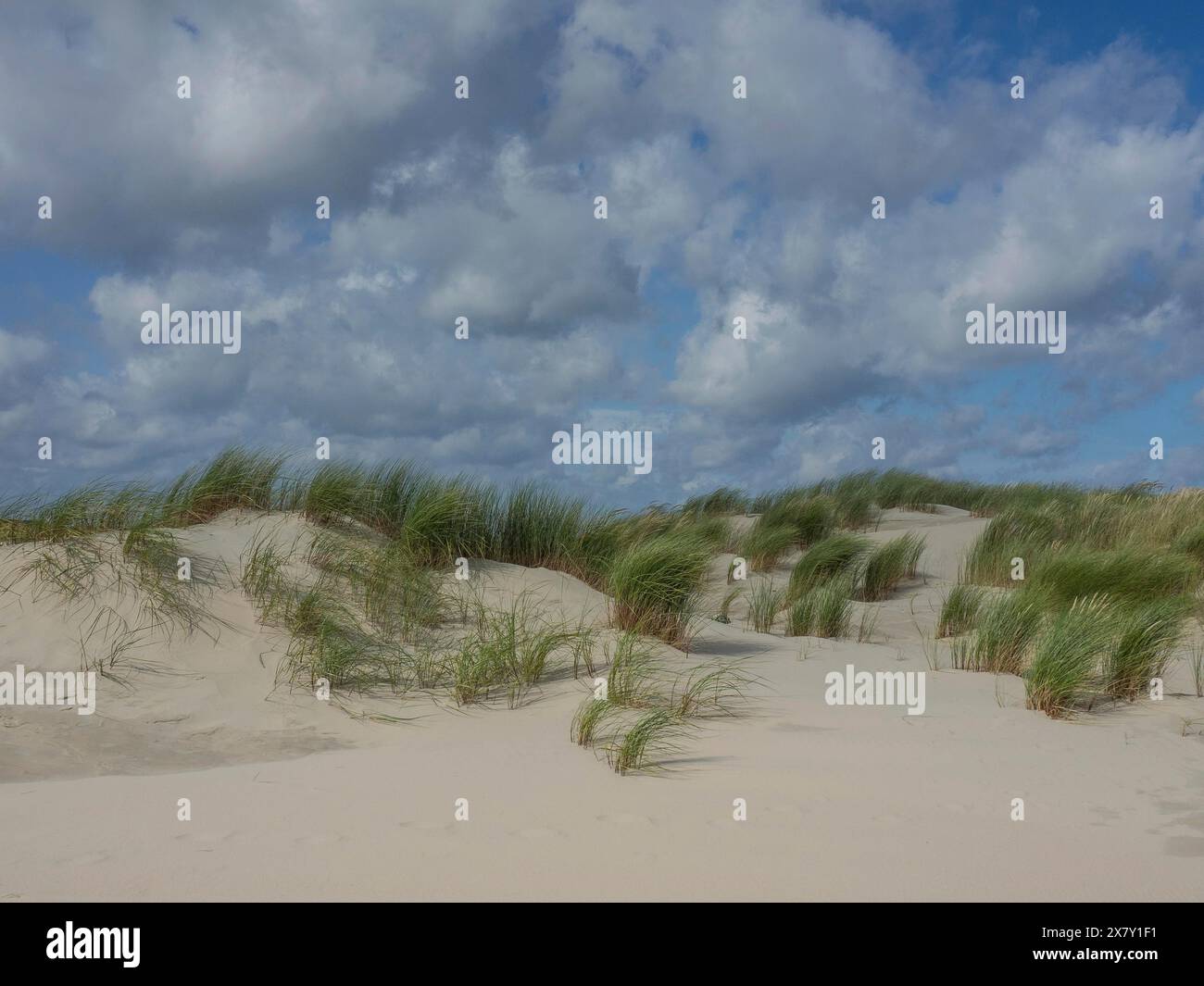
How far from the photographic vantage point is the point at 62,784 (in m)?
4.73

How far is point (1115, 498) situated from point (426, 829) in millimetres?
18595

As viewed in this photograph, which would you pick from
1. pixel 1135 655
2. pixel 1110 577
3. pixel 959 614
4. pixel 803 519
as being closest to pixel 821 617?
pixel 959 614

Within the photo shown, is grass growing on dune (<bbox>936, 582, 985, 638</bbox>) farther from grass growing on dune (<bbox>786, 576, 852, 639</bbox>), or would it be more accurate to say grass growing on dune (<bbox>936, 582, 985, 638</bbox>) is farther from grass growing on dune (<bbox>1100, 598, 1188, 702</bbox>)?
grass growing on dune (<bbox>1100, 598, 1188, 702</bbox>)

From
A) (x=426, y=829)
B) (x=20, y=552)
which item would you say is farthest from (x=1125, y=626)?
(x=20, y=552)

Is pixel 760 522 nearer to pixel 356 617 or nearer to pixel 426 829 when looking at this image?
pixel 356 617

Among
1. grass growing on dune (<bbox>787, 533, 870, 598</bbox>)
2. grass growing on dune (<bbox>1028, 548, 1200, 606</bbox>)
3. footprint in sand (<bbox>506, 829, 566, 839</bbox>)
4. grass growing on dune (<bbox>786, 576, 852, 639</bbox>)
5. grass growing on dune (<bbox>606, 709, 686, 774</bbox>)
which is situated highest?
grass growing on dune (<bbox>787, 533, 870, 598</bbox>)

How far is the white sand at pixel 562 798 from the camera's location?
3250 mm

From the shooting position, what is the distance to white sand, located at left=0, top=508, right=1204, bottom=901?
3.25 metres

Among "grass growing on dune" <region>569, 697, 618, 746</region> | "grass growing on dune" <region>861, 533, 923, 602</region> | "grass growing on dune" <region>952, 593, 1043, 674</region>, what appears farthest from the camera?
"grass growing on dune" <region>861, 533, 923, 602</region>

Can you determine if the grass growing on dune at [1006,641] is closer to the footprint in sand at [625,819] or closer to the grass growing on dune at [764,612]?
the grass growing on dune at [764,612]

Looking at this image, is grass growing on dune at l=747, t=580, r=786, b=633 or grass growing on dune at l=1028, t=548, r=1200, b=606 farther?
grass growing on dune at l=747, t=580, r=786, b=633

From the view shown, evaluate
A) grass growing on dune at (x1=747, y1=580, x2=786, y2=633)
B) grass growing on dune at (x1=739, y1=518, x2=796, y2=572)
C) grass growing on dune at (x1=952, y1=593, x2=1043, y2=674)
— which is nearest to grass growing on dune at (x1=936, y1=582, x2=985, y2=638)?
grass growing on dune at (x1=747, y1=580, x2=786, y2=633)

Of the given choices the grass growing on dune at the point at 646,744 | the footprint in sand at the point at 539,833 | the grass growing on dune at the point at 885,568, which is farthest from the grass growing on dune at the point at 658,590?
the grass growing on dune at the point at 885,568

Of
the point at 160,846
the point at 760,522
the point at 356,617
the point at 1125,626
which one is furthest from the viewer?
the point at 760,522
